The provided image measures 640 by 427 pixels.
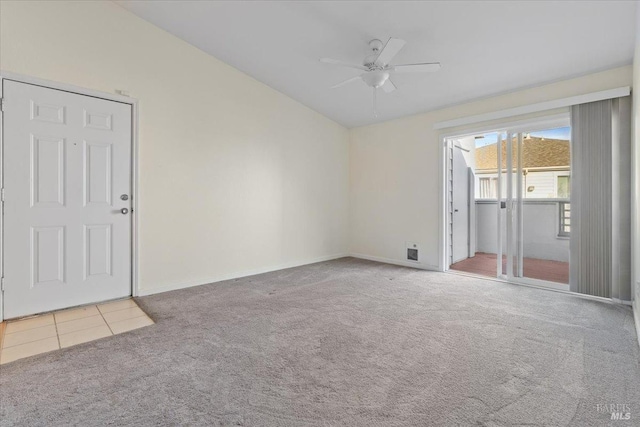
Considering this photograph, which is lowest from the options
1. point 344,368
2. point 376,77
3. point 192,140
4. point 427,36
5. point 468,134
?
point 344,368

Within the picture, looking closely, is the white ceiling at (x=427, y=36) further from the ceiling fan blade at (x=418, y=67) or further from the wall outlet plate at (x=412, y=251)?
the wall outlet plate at (x=412, y=251)

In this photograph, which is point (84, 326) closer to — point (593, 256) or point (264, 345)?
point (264, 345)

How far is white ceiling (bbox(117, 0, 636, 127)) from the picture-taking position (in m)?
2.58

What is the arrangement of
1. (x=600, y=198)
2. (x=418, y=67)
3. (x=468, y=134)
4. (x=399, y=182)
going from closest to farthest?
(x=418, y=67) < (x=600, y=198) < (x=468, y=134) < (x=399, y=182)

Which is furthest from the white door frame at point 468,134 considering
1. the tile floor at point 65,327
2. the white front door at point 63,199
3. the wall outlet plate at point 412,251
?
the white front door at point 63,199

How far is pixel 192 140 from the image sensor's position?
368 cm

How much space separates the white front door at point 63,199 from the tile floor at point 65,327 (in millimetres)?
197

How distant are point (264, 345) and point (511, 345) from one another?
6.01ft

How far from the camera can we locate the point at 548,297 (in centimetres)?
323

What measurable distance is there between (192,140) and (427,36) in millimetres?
2933

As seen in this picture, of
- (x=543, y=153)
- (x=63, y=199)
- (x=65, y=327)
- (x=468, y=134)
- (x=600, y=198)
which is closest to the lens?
(x=65, y=327)

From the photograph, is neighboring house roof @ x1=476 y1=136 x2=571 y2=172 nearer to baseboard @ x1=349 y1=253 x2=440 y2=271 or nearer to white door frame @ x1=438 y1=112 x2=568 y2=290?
white door frame @ x1=438 y1=112 x2=568 y2=290

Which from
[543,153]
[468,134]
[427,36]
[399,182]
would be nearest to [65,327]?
[427,36]

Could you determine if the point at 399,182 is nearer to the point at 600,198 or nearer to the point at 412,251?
the point at 412,251
